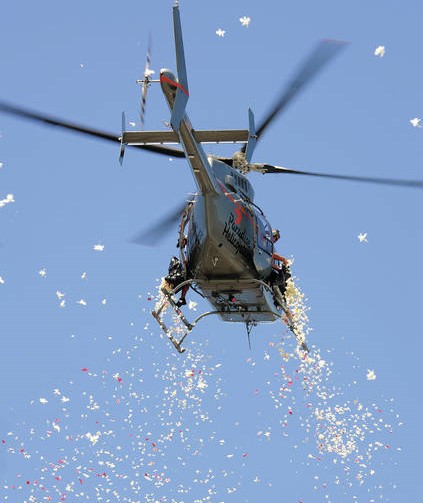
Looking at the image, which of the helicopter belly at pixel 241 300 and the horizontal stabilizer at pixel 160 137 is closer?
the horizontal stabilizer at pixel 160 137

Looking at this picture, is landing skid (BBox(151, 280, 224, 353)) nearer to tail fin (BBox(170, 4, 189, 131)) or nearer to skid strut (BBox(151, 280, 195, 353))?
skid strut (BBox(151, 280, 195, 353))

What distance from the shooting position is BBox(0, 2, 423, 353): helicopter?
27.2m

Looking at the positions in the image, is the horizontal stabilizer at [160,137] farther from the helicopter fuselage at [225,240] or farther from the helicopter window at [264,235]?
the helicopter window at [264,235]

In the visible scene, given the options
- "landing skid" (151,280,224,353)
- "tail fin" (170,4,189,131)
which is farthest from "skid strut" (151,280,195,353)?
"tail fin" (170,4,189,131)

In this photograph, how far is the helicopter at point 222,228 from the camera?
2717 centimetres

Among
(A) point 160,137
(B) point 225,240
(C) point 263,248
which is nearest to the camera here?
(A) point 160,137

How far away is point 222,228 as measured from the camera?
28.0 meters

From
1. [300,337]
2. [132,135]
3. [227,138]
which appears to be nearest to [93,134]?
[132,135]

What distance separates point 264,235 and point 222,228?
9.18ft

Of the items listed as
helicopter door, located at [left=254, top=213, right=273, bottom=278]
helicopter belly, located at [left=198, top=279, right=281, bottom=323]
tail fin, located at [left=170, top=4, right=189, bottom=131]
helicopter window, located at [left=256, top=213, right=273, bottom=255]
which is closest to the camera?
tail fin, located at [left=170, top=4, right=189, bottom=131]

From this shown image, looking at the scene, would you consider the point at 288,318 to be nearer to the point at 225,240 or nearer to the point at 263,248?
the point at 263,248

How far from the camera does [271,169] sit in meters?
Result: 32.2

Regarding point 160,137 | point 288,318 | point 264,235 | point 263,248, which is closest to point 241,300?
point 263,248

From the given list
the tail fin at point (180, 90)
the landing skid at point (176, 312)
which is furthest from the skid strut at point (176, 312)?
the tail fin at point (180, 90)
